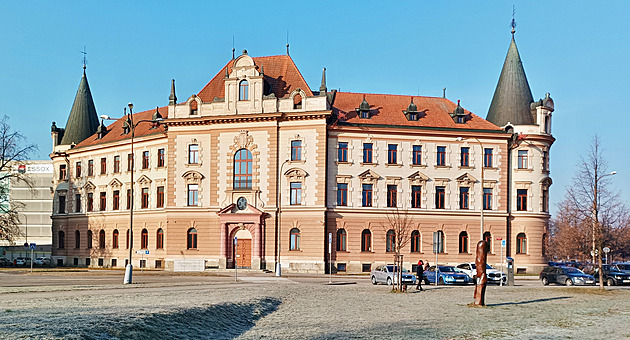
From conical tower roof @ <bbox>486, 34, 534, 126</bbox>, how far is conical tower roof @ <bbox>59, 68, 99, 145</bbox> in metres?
45.8

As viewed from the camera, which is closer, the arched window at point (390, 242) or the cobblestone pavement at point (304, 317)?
the cobblestone pavement at point (304, 317)

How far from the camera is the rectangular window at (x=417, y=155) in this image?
2384 inches

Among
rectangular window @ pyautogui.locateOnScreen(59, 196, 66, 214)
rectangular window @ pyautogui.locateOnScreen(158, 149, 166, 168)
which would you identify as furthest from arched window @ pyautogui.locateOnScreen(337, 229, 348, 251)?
rectangular window @ pyautogui.locateOnScreen(59, 196, 66, 214)

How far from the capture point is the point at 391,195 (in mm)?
60000

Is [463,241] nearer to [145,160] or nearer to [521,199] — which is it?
[521,199]

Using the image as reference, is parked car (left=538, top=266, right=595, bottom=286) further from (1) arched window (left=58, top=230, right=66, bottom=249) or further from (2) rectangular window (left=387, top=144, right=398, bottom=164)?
(1) arched window (left=58, top=230, right=66, bottom=249)

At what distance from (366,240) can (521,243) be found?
1453 centimetres

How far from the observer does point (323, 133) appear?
5834cm

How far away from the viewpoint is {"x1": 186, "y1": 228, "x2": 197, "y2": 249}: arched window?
60.6m

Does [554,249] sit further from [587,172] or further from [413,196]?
[587,172]

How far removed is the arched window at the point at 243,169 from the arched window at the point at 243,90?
15.8 ft

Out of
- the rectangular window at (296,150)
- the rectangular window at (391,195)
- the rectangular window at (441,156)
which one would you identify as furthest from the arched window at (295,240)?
the rectangular window at (441,156)

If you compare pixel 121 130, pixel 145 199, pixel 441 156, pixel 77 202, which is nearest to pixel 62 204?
pixel 77 202

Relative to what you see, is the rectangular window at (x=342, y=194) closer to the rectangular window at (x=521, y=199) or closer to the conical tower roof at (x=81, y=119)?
the rectangular window at (x=521, y=199)
